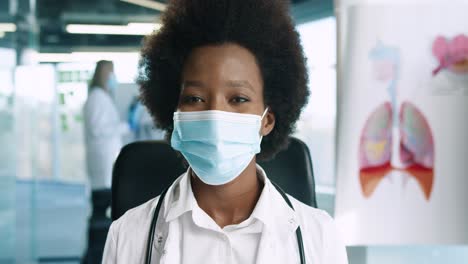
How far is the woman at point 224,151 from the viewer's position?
1.19 m

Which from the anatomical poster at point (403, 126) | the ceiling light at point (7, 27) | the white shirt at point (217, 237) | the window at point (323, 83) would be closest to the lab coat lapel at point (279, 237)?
the white shirt at point (217, 237)

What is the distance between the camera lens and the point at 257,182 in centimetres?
132

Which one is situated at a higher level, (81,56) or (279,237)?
(81,56)

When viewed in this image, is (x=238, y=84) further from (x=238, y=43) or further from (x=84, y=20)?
(x=84, y=20)

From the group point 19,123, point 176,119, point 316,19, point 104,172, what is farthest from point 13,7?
point 176,119

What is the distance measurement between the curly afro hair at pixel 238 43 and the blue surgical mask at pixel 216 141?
13 centimetres

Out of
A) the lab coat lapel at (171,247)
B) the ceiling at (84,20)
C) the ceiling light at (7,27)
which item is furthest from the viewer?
the ceiling at (84,20)

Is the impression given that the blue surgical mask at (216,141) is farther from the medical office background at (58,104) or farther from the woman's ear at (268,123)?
the medical office background at (58,104)

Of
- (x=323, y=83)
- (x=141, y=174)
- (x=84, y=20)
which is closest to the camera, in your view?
(x=141, y=174)

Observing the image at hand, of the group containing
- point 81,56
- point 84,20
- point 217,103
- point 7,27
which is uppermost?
point 84,20

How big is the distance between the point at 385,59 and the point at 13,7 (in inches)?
135

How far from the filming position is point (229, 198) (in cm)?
126

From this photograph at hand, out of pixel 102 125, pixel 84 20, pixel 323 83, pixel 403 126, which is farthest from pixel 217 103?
pixel 84 20

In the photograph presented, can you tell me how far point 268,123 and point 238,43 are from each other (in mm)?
209
